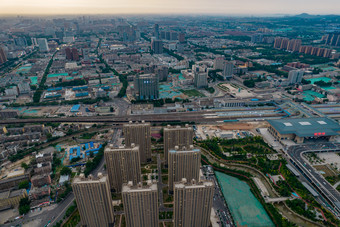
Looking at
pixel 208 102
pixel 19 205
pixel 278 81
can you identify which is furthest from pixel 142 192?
pixel 278 81

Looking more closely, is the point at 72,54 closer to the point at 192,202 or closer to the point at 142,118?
the point at 142,118

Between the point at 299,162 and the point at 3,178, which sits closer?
the point at 3,178

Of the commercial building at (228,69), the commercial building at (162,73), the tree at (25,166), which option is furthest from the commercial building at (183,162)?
the commercial building at (228,69)

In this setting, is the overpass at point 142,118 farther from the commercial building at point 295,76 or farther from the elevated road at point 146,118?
the commercial building at point 295,76

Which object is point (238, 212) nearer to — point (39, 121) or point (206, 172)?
point (206, 172)

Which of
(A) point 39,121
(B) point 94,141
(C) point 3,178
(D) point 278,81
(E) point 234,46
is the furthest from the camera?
(E) point 234,46

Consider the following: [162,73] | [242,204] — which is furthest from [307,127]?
[162,73]

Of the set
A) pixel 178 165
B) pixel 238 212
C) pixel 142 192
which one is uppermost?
pixel 142 192
